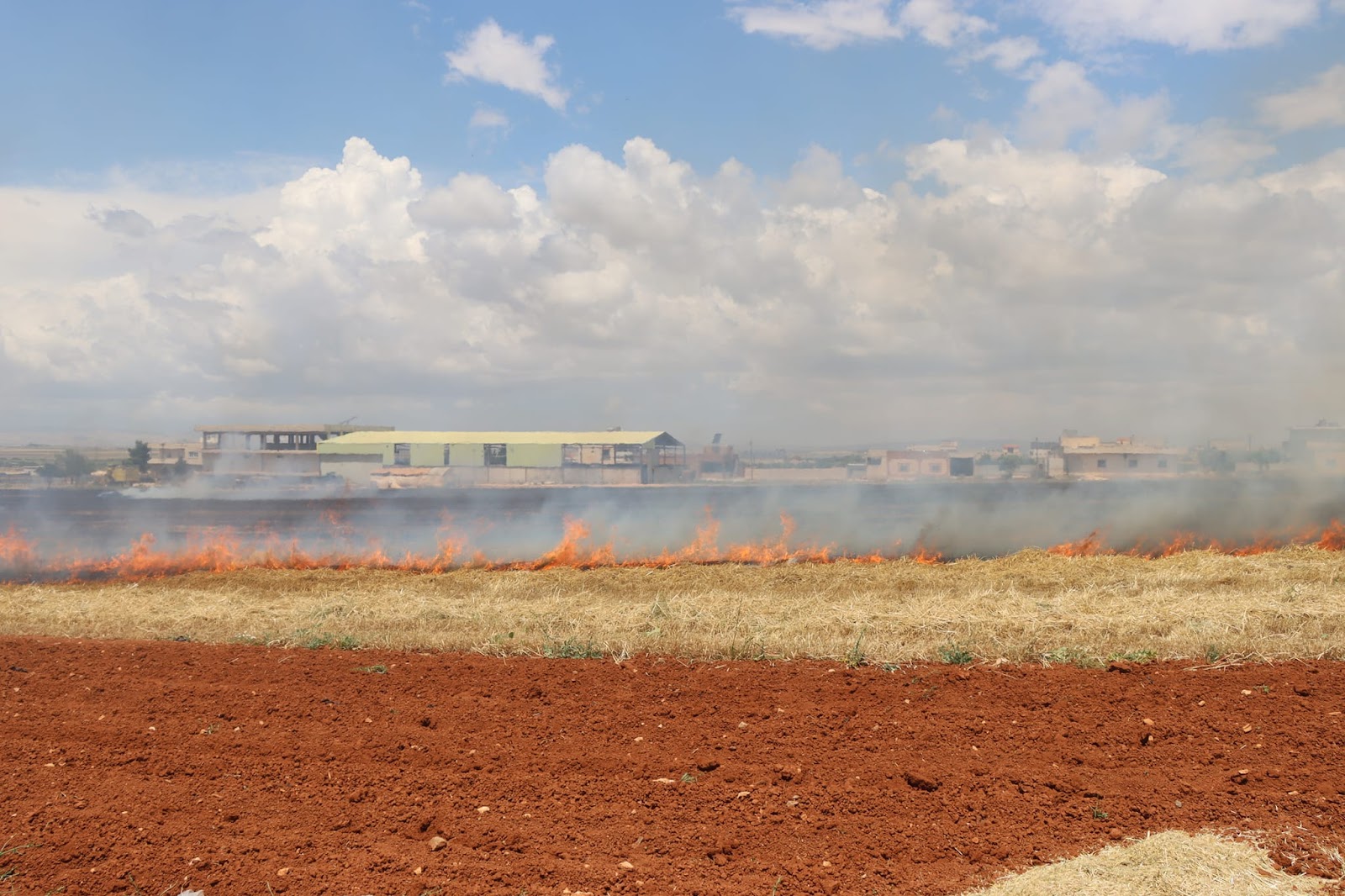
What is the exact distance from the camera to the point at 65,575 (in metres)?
25.9

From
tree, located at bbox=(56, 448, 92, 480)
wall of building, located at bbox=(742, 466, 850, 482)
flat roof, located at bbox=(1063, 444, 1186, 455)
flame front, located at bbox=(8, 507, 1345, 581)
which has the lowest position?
flame front, located at bbox=(8, 507, 1345, 581)

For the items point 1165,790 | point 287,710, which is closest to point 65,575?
point 287,710

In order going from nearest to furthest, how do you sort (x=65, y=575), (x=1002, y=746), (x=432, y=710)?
(x=1002, y=746) → (x=432, y=710) → (x=65, y=575)

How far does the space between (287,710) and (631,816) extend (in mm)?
4196

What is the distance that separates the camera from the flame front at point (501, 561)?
2455 cm

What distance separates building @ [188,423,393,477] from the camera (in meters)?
78.6

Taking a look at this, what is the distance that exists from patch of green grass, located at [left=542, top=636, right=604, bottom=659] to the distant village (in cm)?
6054

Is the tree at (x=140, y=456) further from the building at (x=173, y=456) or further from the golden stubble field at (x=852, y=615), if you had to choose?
the golden stubble field at (x=852, y=615)

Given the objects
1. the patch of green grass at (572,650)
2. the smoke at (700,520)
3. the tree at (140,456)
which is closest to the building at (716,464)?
the smoke at (700,520)

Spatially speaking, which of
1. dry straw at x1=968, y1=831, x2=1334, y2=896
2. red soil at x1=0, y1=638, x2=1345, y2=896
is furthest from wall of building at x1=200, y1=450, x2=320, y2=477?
dry straw at x1=968, y1=831, x2=1334, y2=896

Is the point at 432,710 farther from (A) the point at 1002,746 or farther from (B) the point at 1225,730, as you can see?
(B) the point at 1225,730

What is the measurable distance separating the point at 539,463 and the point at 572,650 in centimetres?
6806

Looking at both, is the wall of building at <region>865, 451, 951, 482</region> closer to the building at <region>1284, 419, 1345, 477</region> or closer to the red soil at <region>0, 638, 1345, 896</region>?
the building at <region>1284, 419, 1345, 477</region>

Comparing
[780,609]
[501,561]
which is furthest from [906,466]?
[780,609]
